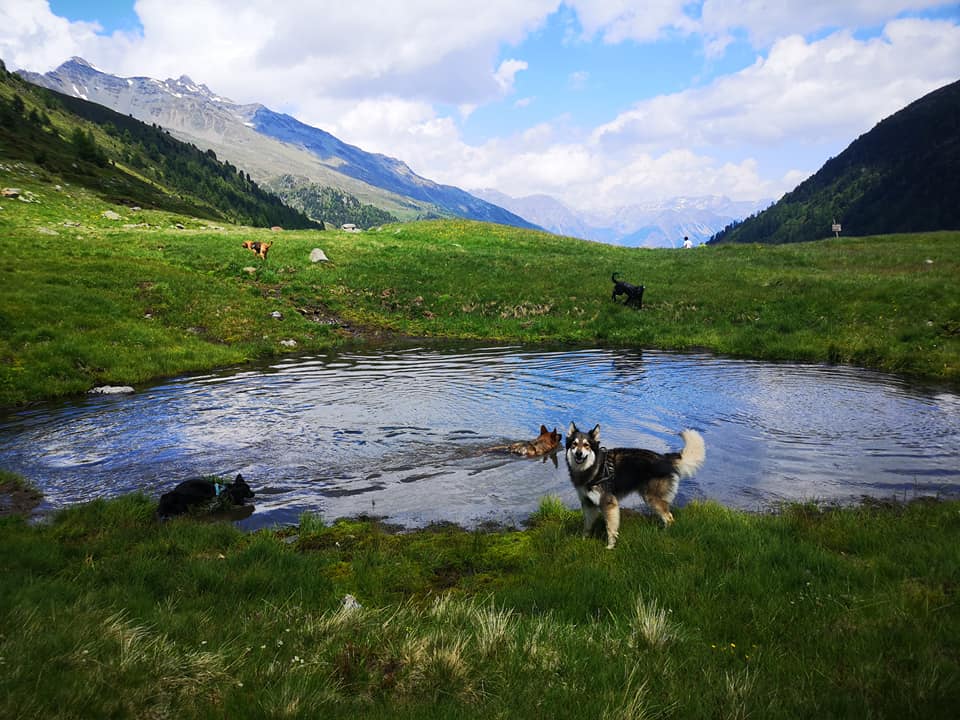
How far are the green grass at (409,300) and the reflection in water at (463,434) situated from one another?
11.9 feet

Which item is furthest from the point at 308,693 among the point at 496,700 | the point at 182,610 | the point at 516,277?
the point at 516,277

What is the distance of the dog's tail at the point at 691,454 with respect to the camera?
868 cm

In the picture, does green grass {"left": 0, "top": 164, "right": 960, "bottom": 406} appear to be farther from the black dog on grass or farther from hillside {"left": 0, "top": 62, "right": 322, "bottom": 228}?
hillside {"left": 0, "top": 62, "right": 322, "bottom": 228}

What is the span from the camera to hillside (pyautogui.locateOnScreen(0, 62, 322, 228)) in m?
81.2

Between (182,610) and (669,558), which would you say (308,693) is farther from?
(669,558)

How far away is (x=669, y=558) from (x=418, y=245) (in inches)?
1900

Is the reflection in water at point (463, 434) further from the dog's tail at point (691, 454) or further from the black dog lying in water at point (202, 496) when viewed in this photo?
the dog's tail at point (691, 454)

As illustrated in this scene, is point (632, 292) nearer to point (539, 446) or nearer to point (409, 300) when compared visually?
point (409, 300)

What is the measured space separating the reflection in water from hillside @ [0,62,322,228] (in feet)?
217

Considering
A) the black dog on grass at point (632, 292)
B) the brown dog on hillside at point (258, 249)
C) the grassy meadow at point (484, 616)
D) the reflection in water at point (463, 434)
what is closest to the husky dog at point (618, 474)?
the grassy meadow at point (484, 616)

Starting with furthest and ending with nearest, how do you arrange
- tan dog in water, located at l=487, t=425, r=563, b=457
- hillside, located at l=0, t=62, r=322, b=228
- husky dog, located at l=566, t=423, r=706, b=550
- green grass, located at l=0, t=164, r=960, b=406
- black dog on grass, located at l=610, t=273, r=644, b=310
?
hillside, located at l=0, t=62, r=322, b=228
black dog on grass, located at l=610, t=273, r=644, b=310
green grass, located at l=0, t=164, r=960, b=406
tan dog in water, located at l=487, t=425, r=563, b=457
husky dog, located at l=566, t=423, r=706, b=550

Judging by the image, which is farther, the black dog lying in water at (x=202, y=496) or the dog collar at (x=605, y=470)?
the black dog lying in water at (x=202, y=496)

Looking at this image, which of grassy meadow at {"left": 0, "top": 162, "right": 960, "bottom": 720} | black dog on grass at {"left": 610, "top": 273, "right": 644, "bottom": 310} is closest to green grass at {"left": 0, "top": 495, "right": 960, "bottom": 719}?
grassy meadow at {"left": 0, "top": 162, "right": 960, "bottom": 720}

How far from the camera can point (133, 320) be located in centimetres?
2394
